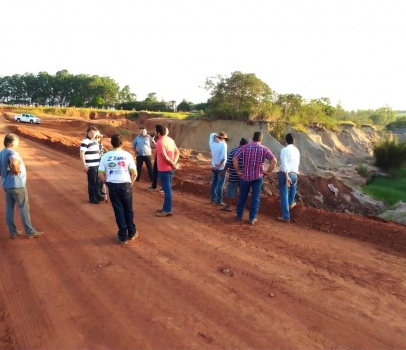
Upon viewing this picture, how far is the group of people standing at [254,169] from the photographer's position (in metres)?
7.14

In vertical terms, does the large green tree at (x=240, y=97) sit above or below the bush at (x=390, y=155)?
above

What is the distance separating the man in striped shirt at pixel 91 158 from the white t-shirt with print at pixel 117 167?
2.47 meters

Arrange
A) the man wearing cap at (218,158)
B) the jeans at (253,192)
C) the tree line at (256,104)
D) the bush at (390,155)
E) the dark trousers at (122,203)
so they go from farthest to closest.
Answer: the tree line at (256,104), the bush at (390,155), the man wearing cap at (218,158), the jeans at (253,192), the dark trousers at (122,203)

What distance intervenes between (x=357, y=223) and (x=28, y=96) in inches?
4176

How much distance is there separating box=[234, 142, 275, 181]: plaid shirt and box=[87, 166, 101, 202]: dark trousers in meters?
3.58

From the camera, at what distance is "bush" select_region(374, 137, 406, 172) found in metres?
23.6

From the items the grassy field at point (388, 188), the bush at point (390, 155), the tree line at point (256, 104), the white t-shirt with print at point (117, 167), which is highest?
the tree line at point (256, 104)

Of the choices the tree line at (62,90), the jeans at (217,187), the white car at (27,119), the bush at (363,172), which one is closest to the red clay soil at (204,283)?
the jeans at (217,187)

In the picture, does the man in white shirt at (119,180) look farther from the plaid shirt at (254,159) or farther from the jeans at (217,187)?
the jeans at (217,187)

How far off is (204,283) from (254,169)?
9.98 ft

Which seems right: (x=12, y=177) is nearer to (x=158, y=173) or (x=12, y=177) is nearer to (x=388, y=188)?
(x=158, y=173)

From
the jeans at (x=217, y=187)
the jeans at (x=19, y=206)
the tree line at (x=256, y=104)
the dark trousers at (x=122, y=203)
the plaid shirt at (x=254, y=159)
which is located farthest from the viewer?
the tree line at (x=256, y=104)

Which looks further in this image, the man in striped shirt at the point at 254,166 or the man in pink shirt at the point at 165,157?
the man in pink shirt at the point at 165,157

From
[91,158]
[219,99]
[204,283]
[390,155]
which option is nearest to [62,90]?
[219,99]
